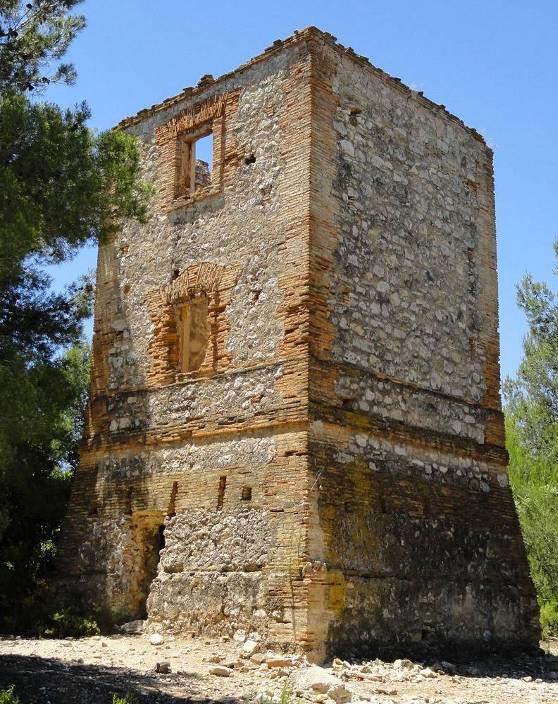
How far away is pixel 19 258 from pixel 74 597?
240 inches

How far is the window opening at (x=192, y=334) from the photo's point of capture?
14.6 meters

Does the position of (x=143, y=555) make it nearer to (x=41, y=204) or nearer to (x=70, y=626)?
(x=70, y=626)

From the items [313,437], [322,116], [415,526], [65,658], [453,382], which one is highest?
[322,116]

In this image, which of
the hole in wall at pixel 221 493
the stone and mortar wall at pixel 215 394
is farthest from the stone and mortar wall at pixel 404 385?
the hole in wall at pixel 221 493

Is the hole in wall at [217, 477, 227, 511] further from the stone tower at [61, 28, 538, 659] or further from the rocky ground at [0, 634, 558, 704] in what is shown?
the rocky ground at [0, 634, 558, 704]

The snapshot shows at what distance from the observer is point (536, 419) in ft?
74.6

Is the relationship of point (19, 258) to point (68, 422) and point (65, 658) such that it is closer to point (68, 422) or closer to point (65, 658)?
point (65, 658)

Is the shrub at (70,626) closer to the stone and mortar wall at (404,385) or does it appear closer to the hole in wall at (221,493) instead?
the hole in wall at (221,493)

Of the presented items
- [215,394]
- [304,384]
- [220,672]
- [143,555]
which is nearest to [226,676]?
[220,672]

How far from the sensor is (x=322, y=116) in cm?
1375

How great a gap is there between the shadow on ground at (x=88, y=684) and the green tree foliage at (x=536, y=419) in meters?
12.6

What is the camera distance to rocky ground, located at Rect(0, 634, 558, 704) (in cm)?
954

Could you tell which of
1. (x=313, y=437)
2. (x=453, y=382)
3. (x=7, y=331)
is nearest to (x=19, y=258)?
(x=7, y=331)

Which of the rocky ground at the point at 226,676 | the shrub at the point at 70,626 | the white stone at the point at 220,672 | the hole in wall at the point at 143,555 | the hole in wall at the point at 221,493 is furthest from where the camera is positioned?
the hole in wall at the point at 143,555
